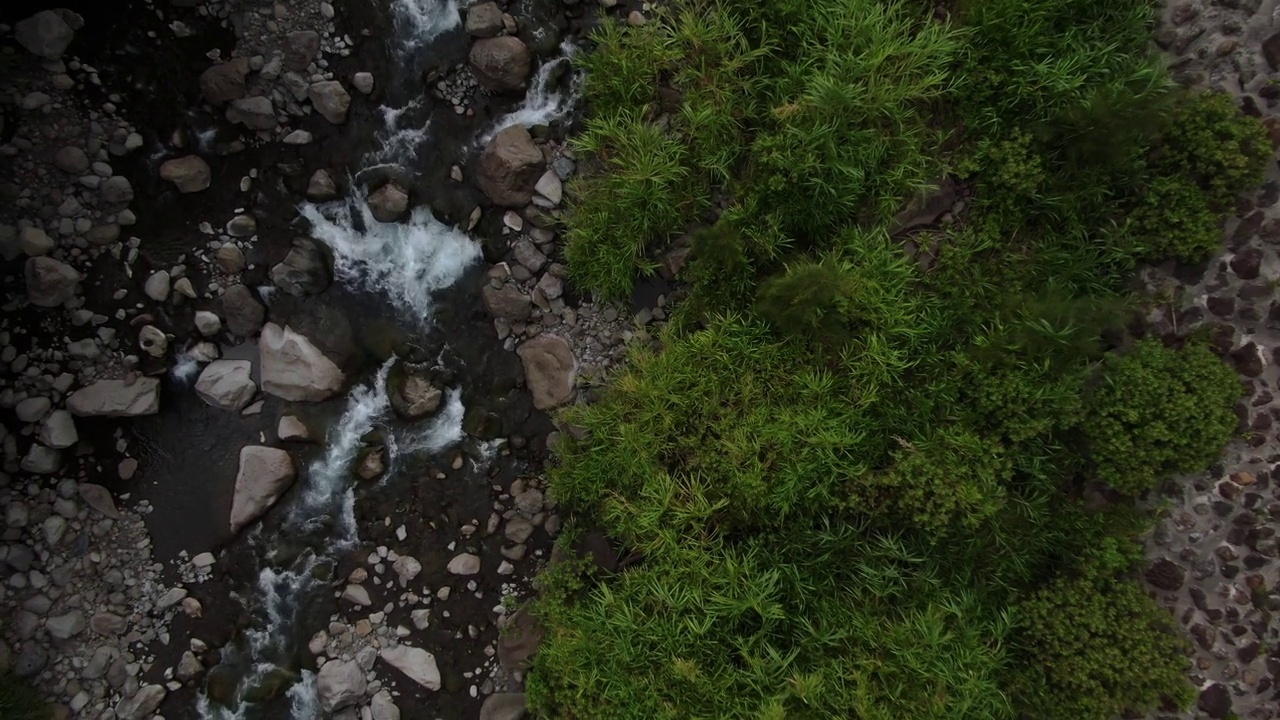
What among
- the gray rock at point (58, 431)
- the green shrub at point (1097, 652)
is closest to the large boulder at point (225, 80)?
the gray rock at point (58, 431)

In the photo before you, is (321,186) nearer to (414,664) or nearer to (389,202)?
(389,202)

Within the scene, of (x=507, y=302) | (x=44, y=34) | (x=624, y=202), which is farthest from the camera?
(x=507, y=302)

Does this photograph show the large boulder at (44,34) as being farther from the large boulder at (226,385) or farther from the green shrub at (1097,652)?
the green shrub at (1097,652)

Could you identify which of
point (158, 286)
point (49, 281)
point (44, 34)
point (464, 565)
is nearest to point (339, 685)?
point (464, 565)

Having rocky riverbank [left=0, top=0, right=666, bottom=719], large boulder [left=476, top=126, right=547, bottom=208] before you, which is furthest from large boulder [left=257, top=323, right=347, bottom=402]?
large boulder [left=476, top=126, right=547, bottom=208]

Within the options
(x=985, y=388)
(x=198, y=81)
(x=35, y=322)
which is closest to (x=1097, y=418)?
(x=985, y=388)

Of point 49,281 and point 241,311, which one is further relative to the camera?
point 241,311

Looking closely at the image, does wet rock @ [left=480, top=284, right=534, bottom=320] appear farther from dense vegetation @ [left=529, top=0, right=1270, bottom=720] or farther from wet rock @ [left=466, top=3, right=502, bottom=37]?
wet rock @ [left=466, top=3, right=502, bottom=37]
